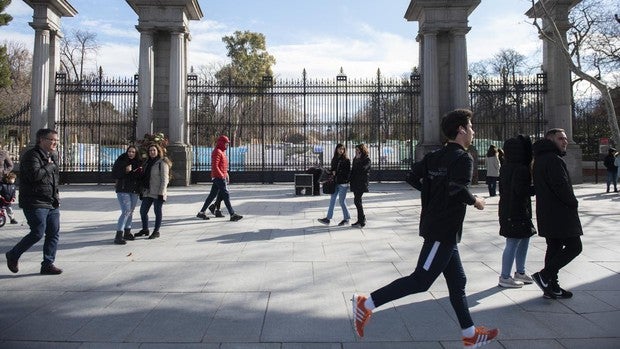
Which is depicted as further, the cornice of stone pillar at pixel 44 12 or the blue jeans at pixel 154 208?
the cornice of stone pillar at pixel 44 12

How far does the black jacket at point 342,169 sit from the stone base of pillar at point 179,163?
992cm

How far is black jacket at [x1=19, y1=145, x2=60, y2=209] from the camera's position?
18.2 feet

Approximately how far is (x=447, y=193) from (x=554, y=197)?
6.53ft

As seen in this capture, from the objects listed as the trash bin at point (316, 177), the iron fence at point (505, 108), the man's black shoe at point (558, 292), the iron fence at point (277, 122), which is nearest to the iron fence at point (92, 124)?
the iron fence at point (277, 122)

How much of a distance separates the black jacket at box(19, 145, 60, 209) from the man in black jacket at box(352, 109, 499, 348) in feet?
13.6

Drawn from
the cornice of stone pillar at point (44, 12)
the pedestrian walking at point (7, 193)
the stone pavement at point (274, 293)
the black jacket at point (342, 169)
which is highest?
the cornice of stone pillar at point (44, 12)

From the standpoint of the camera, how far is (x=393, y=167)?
1997 centimetres

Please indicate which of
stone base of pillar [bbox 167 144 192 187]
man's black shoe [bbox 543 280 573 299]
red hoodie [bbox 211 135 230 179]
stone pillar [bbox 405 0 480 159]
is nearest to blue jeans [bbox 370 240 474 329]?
man's black shoe [bbox 543 280 573 299]

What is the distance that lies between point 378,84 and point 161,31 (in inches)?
353

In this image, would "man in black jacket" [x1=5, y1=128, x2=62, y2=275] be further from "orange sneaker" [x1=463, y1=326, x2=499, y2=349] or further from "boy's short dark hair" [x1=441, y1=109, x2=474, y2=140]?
"orange sneaker" [x1=463, y1=326, x2=499, y2=349]

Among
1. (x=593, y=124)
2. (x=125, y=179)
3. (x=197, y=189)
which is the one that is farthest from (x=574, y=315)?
(x=593, y=124)

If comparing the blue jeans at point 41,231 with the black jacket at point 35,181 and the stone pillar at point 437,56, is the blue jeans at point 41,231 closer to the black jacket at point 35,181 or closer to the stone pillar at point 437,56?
the black jacket at point 35,181

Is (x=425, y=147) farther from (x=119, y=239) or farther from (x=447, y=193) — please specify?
(x=447, y=193)

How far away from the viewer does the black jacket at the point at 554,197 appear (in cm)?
477
